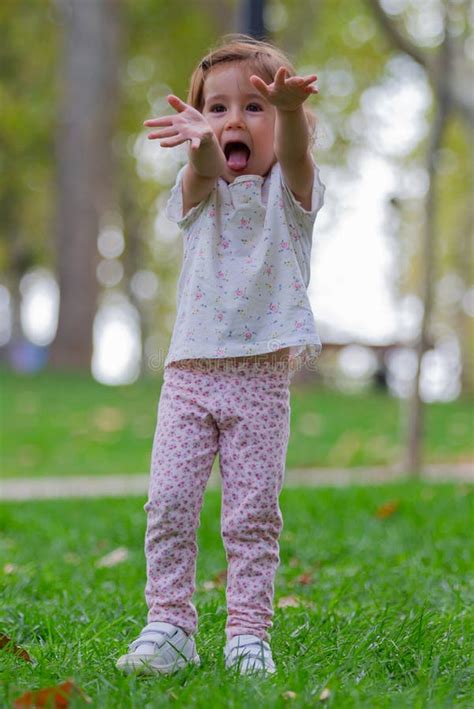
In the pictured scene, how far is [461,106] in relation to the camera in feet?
29.1

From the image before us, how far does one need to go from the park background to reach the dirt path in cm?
14

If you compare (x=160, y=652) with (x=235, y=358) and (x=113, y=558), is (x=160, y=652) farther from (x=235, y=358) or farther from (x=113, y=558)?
(x=113, y=558)

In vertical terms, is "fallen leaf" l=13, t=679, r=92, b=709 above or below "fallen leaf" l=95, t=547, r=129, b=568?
above

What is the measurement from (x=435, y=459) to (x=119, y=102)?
956cm

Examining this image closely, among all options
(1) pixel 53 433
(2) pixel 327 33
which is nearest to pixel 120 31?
(2) pixel 327 33

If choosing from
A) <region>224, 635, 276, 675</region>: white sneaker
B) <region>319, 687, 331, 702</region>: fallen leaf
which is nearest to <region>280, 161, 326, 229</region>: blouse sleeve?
<region>224, 635, 276, 675</region>: white sneaker

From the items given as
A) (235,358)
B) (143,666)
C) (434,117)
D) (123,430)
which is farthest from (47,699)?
(123,430)

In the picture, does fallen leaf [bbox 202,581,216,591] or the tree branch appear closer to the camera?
fallen leaf [bbox 202,581,216,591]

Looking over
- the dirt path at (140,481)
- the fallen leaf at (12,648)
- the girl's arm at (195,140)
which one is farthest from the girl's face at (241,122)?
the dirt path at (140,481)

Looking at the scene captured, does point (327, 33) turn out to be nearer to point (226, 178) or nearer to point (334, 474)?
point (334, 474)

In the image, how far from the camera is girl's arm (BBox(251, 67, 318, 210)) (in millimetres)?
2705

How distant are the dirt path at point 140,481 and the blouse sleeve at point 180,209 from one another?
14.5ft

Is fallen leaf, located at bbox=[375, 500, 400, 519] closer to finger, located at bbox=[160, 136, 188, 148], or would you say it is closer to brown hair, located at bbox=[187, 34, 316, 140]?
brown hair, located at bbox=[187, 34, 316, 140]

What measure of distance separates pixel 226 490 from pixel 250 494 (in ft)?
0.28
